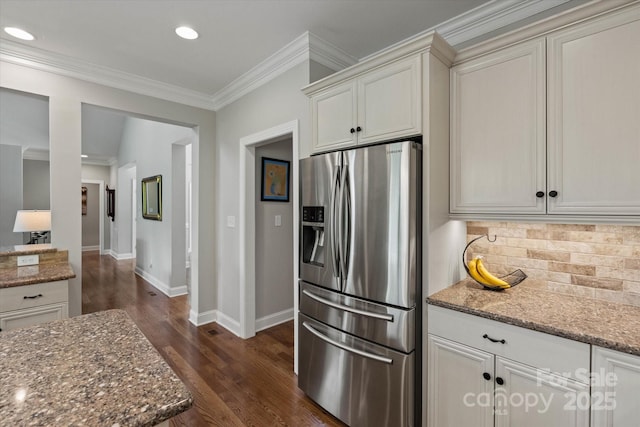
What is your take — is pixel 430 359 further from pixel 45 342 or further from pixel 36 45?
pixel 36 45

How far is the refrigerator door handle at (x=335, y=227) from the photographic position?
6.52ft

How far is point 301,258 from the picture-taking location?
2312 mm

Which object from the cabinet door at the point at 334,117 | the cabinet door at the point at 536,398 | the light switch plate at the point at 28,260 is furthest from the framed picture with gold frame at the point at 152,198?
the cabinet door at the point at 536,398

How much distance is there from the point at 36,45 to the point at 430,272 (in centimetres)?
353

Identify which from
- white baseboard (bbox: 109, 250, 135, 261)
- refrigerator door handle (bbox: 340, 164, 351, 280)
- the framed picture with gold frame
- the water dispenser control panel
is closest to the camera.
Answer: refrigerator door handle (bbox: 340, 164, 351, 280)

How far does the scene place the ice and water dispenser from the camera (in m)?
2.21

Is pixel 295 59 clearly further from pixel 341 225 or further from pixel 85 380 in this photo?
pixel 85 380

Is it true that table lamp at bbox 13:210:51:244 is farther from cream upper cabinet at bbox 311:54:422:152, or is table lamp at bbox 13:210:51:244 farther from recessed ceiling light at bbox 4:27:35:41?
cream upper cabinet at bbox 311:54:422:152

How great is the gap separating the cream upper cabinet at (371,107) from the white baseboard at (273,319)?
221 cm

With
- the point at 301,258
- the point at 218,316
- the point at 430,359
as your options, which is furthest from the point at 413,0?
the point at 218,316

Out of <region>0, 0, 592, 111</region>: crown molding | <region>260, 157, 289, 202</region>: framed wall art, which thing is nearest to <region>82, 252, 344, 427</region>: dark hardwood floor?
<region>260, 157, 289, 202</region>: framed wall art

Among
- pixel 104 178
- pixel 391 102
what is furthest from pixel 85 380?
pixel 104 178

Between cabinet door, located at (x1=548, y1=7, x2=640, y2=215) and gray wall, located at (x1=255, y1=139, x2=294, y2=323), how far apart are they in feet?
8.62

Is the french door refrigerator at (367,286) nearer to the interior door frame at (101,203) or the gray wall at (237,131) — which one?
the gray wall at (237,131)
